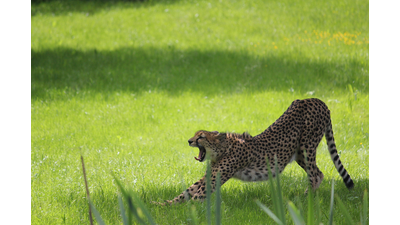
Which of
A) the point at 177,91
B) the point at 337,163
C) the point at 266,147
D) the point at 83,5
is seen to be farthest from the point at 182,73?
A: the point at 83,5

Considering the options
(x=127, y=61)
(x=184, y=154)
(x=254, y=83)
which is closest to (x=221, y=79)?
(x=254, y=83)

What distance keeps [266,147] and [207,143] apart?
0.81 meters

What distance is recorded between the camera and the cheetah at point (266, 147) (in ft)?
15.0

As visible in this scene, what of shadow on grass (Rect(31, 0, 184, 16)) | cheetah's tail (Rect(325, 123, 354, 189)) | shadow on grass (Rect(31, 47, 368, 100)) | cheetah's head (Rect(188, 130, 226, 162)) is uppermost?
shadow on grass (Rect(31, 0, 184, 16))

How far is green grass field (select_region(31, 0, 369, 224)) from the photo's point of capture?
5051 millimetres

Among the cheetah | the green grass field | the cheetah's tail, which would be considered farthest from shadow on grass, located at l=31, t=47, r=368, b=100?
the cheetah

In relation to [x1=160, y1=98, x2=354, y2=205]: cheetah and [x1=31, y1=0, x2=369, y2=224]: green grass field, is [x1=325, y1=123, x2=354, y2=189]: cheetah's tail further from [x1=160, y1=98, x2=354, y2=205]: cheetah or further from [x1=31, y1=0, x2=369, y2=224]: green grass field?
[x1=31, y1=0, x2=369, y2=224]: green grass field

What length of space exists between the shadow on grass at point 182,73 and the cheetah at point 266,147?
4.68 metres

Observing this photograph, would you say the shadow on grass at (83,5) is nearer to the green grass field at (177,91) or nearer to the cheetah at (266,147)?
the green grass field at (177,91)

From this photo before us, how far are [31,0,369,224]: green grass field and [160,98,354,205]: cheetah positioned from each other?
12.3 inches

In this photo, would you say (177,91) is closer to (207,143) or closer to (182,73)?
(182,73)

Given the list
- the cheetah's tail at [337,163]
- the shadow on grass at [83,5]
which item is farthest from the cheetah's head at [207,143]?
the shadow on grass at [83,5]

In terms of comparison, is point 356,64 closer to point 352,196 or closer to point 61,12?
point 352,196

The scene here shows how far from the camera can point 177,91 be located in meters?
10.1
